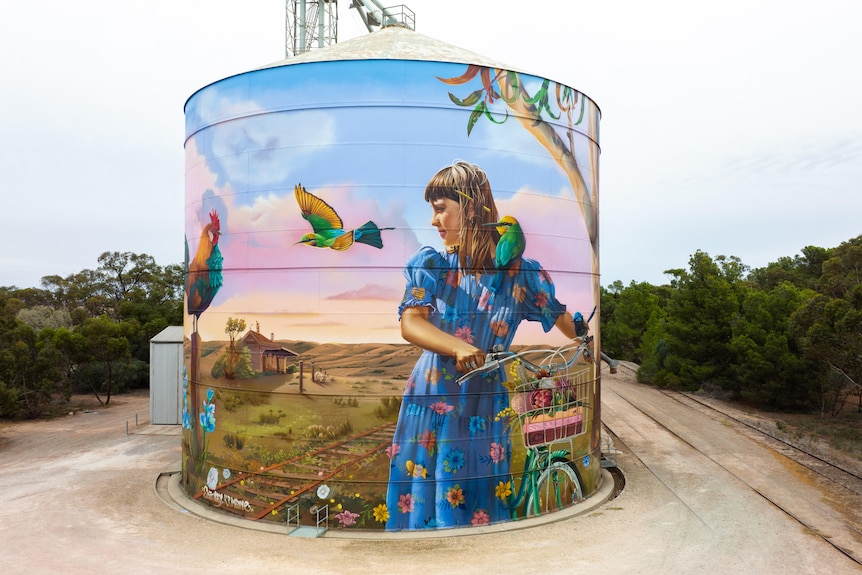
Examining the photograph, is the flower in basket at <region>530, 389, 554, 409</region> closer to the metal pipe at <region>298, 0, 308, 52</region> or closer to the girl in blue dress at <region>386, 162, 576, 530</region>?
the girl in blue dress at <region>386, 162, 576, 530</region>

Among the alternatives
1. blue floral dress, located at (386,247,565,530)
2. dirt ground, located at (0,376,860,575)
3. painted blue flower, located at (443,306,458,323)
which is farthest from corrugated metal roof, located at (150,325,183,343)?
painted blue flower, located at (443,306,458,323)

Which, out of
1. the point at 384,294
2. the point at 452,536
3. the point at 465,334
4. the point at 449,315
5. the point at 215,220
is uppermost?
the point at 215,220

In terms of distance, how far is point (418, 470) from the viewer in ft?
56.5

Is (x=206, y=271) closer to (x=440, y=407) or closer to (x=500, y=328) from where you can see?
(x=440, y=407)

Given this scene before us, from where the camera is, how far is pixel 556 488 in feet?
62.7

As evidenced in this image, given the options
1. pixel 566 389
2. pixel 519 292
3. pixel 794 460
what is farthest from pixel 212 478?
pixel 794 460

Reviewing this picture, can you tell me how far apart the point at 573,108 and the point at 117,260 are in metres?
56.5

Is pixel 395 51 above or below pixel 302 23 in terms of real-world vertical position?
below

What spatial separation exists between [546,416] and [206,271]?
1058 cm

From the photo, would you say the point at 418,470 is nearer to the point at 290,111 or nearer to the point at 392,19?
the point at 290,111

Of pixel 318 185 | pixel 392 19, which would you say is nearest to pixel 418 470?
pixel 318 185

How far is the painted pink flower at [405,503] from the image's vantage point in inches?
676

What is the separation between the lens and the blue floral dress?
56.5 feet

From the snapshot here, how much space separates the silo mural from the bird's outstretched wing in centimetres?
5
